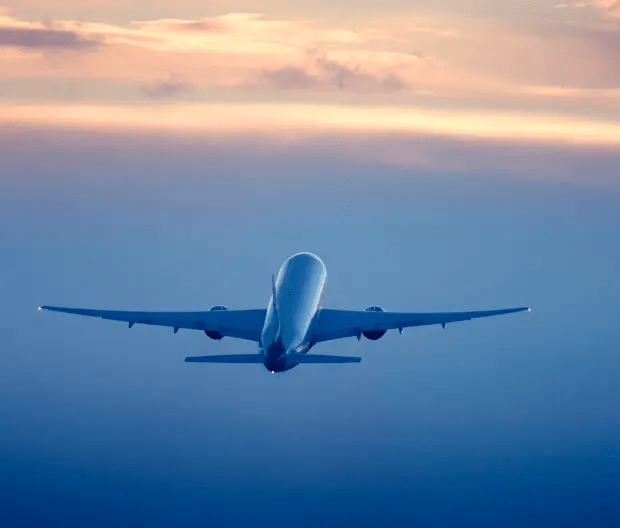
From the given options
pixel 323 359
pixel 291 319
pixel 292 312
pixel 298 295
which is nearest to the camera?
pixel 323 359

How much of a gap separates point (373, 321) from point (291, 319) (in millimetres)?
7093

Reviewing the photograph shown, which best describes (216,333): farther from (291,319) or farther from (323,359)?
(323,359)

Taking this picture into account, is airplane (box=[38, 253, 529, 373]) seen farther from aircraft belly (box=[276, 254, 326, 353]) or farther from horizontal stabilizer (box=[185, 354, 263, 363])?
horizontal stabilizer (box=[185, 354, 263, 363])

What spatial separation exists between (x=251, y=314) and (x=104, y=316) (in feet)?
36.2

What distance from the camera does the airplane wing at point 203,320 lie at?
91.5m

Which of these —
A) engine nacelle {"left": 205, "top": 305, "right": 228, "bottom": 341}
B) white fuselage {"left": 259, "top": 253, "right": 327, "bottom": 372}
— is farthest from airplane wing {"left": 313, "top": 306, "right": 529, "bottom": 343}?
engine nacelle {"left": 205, "top": 305, "right": 228, "bottom": 341}

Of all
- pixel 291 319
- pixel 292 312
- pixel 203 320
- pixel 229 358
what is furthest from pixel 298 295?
pixel 229 358

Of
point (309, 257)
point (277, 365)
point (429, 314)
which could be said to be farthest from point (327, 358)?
point (309, 257)

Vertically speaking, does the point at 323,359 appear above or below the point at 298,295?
below

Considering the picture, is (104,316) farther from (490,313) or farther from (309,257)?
(490,313)

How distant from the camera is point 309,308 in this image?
94562 mm

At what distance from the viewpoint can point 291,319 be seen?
9000cm

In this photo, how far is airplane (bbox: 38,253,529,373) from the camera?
8825cm

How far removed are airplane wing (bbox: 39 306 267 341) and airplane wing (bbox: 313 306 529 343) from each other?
4.94m
